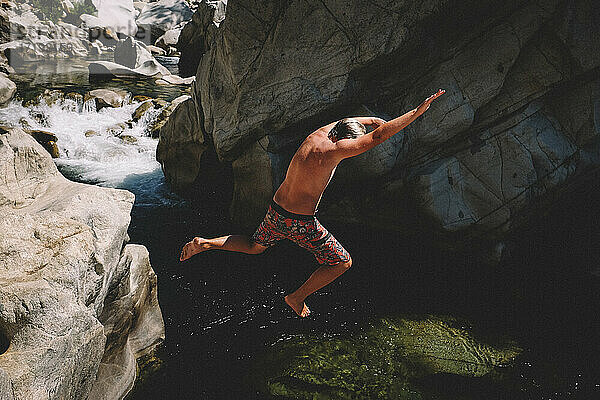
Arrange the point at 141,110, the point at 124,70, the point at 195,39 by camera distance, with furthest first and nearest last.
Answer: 1. the point at 195,39
2. the point at 124,70
3. the point at 141,110

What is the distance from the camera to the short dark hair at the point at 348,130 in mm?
4047

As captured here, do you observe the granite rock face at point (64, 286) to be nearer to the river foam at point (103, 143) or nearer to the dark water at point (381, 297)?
the dark water at point (381, 297)

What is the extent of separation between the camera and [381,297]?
19.5 ft

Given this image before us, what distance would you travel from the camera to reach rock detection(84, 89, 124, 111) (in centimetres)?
1283

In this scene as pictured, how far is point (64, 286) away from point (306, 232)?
2151 millimetres

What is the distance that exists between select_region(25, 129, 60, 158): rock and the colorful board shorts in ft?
26.9

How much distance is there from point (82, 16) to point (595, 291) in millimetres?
36158

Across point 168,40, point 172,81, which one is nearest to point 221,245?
point 172,81

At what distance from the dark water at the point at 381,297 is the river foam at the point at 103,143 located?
1.14m

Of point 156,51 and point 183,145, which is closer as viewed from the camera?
point 183,145

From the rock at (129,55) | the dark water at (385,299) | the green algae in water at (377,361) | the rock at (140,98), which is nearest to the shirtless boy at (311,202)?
the green algae in water at (377,361)

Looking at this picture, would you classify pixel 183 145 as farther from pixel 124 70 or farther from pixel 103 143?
pixel 124 70

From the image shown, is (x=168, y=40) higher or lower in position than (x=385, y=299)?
higher

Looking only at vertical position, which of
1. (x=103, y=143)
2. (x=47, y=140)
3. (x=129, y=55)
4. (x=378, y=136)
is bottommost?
(x=378, y=136)
